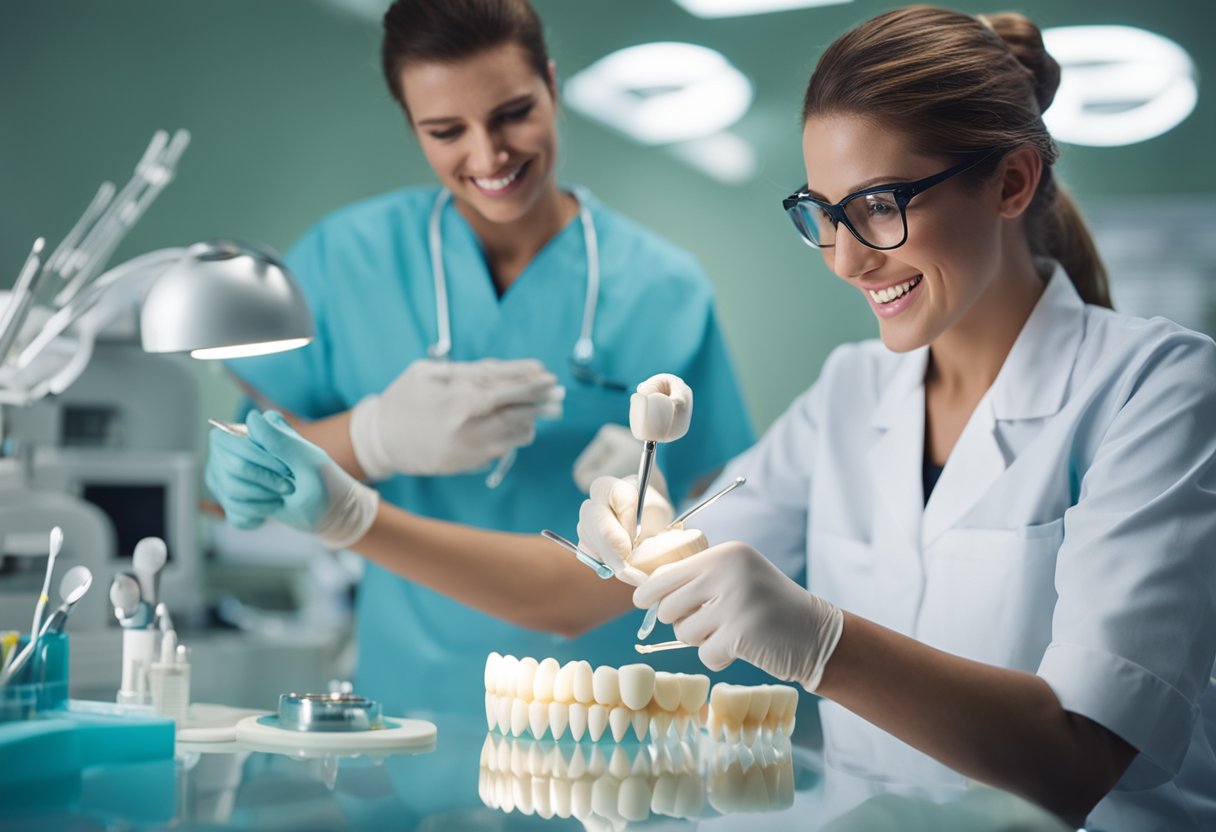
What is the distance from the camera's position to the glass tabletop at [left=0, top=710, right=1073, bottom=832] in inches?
37.2

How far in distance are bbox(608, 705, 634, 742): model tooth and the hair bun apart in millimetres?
939

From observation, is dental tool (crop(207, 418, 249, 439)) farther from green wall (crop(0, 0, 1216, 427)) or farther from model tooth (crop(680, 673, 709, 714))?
green wall (crop(0, 0, 1216, 427))

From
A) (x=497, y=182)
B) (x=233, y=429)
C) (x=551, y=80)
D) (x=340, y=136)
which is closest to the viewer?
(x=233, y=429)

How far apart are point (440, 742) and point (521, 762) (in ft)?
0.53

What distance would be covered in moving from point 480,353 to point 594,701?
101 cm

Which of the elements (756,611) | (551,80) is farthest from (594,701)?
(551,80)

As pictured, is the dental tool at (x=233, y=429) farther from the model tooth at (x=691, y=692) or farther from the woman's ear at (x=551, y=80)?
the woman's ear at (x=551, y=80)

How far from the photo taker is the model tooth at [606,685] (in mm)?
1272

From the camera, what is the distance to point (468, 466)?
2000mm

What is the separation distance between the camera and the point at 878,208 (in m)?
1.40

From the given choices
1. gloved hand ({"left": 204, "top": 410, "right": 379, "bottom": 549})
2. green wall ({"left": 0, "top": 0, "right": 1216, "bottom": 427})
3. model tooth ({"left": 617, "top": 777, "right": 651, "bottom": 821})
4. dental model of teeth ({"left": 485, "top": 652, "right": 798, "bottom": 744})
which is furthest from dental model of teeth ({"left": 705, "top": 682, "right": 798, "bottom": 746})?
green wall ({"left": 0, "top": 0, "right": 1216, "bottom": 427})

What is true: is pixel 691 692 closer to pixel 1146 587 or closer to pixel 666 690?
pixel 666 690

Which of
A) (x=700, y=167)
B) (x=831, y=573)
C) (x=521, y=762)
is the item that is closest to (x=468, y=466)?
(x=831, y=573)

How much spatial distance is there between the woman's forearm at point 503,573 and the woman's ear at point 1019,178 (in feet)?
2.52
